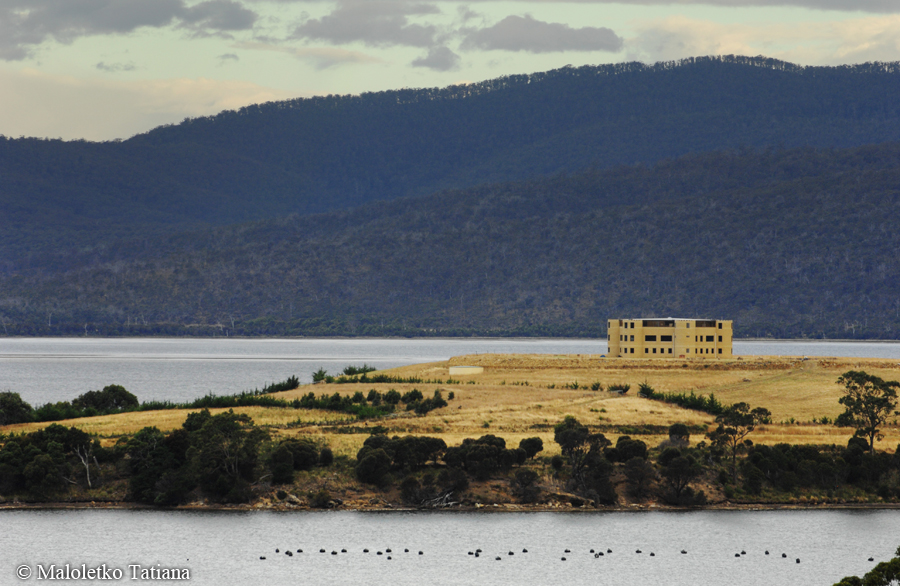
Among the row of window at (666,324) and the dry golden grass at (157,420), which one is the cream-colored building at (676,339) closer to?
the row of window at (666,324)

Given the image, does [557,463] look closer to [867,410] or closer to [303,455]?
[303,455]

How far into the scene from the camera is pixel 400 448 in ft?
194

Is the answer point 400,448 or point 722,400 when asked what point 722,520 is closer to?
point 400,448

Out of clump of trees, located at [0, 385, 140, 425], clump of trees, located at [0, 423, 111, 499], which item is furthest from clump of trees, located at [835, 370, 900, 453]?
clump of trees, located at [0, 385, 140, 425]

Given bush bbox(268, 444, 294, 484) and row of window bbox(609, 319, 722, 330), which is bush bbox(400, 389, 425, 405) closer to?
bush bbox(268, 444, 294, 484)

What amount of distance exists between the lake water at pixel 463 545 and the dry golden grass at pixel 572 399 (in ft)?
35.9

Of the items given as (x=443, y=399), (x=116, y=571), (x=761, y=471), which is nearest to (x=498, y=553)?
(x=116, y=571)

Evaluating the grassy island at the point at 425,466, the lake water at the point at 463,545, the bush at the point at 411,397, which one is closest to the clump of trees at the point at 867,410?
the grassy island at the point at 425,466

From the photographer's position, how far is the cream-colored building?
13112 centimetres

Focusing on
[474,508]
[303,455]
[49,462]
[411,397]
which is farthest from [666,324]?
[49,462]

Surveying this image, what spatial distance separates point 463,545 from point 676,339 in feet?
281

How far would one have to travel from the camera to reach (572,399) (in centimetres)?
9288

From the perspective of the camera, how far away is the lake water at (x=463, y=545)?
147 feet

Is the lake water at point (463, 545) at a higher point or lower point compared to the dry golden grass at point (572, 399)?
lower
